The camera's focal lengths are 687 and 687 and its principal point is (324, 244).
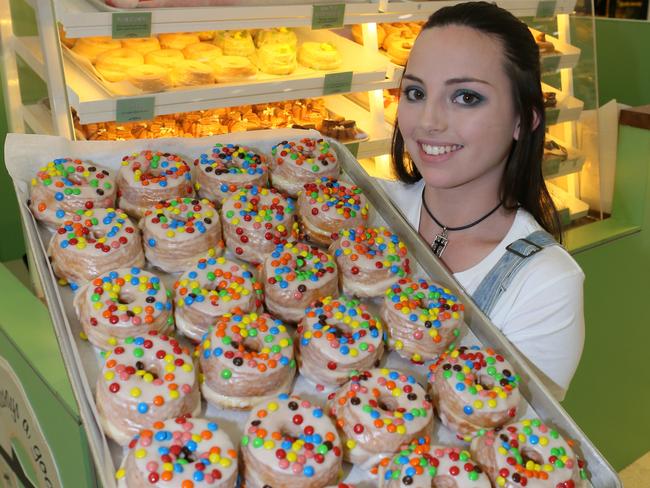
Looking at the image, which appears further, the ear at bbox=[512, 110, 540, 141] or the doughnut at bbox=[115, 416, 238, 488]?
the ear at bbox=[512, 110, 540, 141]

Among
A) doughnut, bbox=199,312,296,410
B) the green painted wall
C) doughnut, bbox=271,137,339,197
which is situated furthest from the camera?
the green painted wall

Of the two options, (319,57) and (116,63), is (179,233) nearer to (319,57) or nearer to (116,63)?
(116,63)

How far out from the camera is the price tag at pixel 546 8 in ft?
12.7

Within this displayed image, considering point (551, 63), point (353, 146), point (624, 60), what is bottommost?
point (624, 60)

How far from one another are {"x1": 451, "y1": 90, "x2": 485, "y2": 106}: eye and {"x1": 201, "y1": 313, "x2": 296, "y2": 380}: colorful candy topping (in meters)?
0.74

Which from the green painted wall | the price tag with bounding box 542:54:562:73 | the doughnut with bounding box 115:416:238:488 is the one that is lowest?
the green painted wall

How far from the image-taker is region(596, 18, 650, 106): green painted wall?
16.7 ft

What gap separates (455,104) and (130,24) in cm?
142

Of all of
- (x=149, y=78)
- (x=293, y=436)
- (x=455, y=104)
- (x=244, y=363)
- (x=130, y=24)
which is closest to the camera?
(x=293, y=436)

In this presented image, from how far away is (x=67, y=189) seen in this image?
1.84 meters

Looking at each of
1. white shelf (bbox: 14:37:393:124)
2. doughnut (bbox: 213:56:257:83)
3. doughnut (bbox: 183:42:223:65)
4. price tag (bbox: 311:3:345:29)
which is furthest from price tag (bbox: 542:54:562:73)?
doughnut (bbox: 183:42:223:65)

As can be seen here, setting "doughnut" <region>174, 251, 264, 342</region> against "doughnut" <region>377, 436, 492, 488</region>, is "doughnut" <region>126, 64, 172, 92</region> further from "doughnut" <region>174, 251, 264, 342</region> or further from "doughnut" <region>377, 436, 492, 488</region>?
"doughnut" <region>377, 436, 492, 488</region>

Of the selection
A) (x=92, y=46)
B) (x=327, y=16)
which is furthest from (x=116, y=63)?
(x=327, y=16)

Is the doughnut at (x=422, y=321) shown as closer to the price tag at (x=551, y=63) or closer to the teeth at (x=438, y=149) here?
the teeth at (x=438, y=149)
